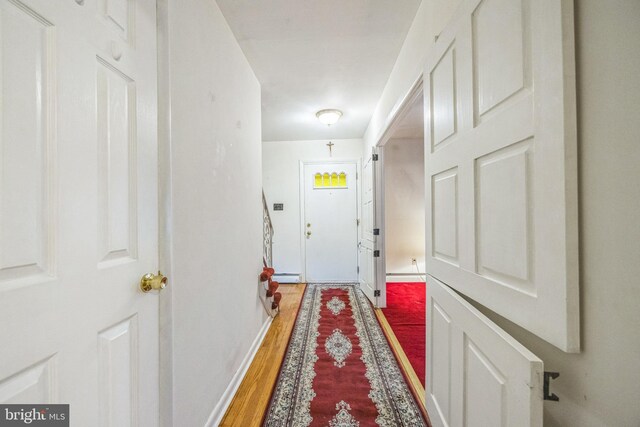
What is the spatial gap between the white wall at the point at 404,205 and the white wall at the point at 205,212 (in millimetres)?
2739

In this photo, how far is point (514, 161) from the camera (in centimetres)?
69

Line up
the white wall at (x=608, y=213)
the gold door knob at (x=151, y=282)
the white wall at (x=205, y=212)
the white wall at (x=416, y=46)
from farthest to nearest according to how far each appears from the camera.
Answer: the white wall at (x=416, y=46), the white wall at (x=205, y=212), the gold door knob at (x=151, y=282), the white wall at (x=608, y=213)

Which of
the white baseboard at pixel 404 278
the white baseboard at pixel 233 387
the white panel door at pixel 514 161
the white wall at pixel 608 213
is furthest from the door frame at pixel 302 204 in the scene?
the white wall at pixel 608 213

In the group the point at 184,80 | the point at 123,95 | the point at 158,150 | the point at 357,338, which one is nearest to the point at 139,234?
the point at 158,150

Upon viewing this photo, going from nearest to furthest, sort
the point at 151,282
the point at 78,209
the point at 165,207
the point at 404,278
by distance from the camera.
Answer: the point at 78,209 → the point at 151,282 → the point at 165,207 → the point at 404,278

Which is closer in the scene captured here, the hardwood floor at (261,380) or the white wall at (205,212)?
the white wall at (205,212)

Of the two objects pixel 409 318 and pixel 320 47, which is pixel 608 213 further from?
pixel 409 318

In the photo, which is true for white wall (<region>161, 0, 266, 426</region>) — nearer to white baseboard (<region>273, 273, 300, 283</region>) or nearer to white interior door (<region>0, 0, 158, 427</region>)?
white interior door (<region>0, 0, 158, 427</region>)

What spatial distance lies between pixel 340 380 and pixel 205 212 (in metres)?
1.45

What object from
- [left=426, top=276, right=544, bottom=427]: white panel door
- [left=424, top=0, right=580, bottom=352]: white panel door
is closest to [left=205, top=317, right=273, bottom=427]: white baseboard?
[left=426, top=276, right=544, bottom=427]: white panel door

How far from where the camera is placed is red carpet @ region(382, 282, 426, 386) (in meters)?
Result: 2.06

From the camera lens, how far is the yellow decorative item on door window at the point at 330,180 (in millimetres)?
4270

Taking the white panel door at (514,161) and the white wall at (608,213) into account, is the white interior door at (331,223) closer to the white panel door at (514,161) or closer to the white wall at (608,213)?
the white panel door at (514,161)

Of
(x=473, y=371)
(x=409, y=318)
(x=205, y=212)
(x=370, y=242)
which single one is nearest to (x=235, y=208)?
(x=205, y=212)
